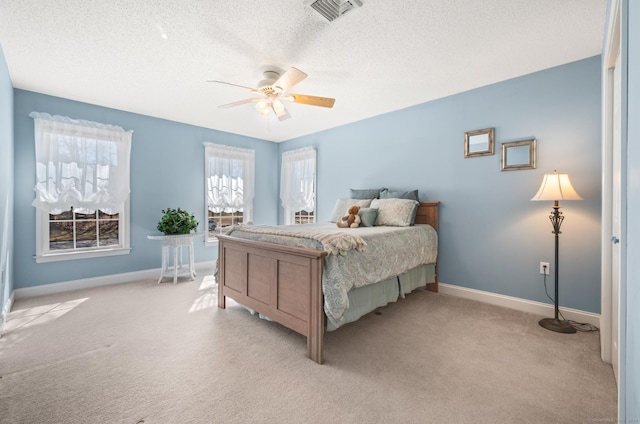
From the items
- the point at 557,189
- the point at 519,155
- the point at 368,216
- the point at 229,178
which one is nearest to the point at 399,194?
the point at 368,216

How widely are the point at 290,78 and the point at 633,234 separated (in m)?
2.37

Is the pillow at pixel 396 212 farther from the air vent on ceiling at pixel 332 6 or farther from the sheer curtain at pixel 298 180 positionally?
the air vent on ceiling at pixel 332 6

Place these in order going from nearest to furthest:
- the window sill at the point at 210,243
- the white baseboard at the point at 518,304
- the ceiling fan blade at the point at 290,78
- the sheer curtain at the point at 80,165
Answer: the ceiling fan blade at the point at 290,78 → the white baseboard at the point at 518,304 → the sheer curtain at the point at 80,165 → the window sill at the point at 210,243

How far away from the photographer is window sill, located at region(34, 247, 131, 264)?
11.2ft

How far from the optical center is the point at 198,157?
4.75m

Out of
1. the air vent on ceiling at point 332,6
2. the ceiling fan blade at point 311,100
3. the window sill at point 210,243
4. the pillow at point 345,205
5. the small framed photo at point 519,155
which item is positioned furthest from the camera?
the window sill at point 210,243

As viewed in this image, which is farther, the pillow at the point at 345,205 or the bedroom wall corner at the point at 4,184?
the pillow at the point at 345,205

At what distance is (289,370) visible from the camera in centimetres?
187

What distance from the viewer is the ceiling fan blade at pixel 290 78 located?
92.7 inches

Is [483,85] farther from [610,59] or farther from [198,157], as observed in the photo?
[198,157]

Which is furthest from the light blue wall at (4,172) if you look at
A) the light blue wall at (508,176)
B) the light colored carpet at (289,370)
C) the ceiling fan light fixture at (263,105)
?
the light blue wall at (508,176)

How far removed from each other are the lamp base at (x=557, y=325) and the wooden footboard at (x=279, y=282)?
2081 millimetres

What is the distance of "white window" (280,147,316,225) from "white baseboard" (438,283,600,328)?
8.77 ft

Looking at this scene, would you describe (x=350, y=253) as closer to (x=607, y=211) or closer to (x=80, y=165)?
(x=607, y=211)
